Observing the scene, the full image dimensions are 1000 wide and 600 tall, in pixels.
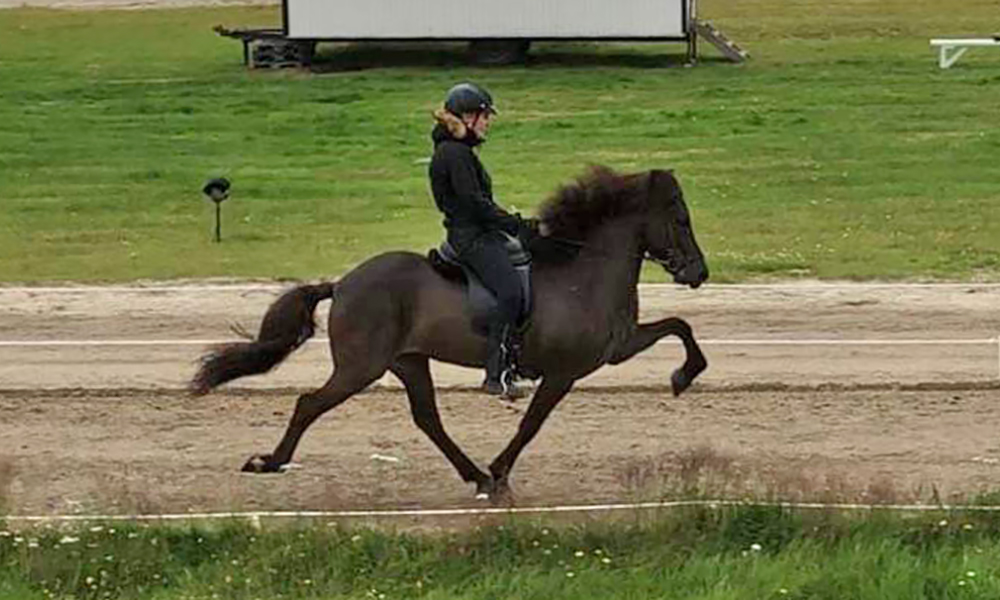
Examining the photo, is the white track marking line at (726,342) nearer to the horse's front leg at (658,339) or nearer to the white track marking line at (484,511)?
the horse's front leg at (658,339)

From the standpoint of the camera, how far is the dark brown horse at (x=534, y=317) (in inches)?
452

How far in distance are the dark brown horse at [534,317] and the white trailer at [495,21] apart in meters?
29.6

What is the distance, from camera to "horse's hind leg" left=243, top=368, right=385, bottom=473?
1150 cm

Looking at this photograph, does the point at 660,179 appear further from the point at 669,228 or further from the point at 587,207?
the point at 587,207

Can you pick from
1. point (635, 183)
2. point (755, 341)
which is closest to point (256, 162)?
point (755, 341)

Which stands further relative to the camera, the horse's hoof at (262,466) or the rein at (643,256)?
the horse's hoof at (262,466)

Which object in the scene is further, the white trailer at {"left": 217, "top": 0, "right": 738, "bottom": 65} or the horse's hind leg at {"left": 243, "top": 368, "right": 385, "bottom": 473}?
the white trailer at {"left": 217, "top": 0, "right": 738, "bottom": 65}

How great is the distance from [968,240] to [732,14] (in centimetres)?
3253

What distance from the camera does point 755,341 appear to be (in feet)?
55.7

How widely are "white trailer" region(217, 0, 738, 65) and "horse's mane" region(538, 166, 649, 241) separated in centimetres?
2952

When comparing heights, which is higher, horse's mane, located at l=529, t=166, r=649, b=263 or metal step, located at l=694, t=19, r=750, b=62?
horse's mane, located at l=529, t=166, r=649, b=263

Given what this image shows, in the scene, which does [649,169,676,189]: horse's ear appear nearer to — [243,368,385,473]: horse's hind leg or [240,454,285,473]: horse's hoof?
[243,368,385,473]: horse's hind leg

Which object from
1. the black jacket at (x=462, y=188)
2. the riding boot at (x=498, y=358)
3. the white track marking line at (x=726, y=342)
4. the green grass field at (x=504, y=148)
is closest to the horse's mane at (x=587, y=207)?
the black jacket at (x=462, y=188)

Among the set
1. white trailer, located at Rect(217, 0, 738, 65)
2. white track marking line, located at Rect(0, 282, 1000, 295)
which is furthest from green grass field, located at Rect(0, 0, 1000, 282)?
white trailer, located at Rect(217, 0, 738, 65)
